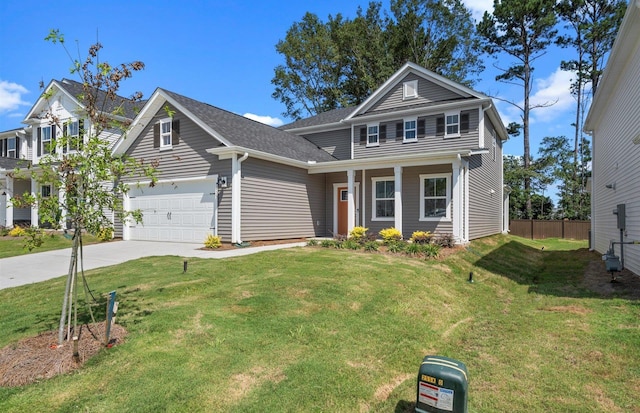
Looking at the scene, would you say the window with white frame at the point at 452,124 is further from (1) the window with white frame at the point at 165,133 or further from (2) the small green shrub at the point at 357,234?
(1) the window with white frame at the point at 165,133

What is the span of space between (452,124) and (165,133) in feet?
36.6

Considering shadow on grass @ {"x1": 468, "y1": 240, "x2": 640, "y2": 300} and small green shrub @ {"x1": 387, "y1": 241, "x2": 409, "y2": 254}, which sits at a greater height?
small green shrub @ {"x1": 387, "y1": 241, "x2": 409, "y2": 254}

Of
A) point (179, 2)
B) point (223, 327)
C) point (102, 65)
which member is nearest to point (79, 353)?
point (223, 327)

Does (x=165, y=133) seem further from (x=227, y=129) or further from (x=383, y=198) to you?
(x=383, y=198)

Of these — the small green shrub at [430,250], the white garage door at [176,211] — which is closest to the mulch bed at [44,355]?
the small green shrub at [430,250]

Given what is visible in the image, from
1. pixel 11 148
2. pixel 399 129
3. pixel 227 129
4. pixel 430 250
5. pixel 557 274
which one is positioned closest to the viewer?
pixel 557 274

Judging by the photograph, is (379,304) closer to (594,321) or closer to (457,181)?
(594,321)

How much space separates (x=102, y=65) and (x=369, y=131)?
43.7ft

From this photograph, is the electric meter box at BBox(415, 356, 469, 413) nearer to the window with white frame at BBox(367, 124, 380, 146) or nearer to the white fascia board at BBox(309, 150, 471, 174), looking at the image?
the white fascia board at BBox(309, 150, 471, 174)

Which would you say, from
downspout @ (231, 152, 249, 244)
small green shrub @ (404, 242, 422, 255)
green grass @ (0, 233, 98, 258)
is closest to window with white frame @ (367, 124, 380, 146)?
downspout @ (231, 152, 249, 244)

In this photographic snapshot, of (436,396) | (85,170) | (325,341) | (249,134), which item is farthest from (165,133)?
(436,396)

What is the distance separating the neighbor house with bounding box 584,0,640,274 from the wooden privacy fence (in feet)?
36.8

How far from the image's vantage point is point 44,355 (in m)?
3.77

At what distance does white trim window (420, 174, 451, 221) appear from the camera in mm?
13266
